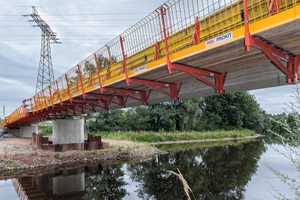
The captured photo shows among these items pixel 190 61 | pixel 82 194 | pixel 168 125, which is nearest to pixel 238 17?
pixel 190 61

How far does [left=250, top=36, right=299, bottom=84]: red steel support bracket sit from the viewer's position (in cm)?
495

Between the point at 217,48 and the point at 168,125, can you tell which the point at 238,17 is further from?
the point at 168,125

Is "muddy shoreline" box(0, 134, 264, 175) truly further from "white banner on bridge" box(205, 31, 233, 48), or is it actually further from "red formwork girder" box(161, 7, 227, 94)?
"white banner on bridge" box(205, 31, 233, 48)

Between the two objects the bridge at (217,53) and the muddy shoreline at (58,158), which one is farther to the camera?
the muddy shoreline at (58,158)

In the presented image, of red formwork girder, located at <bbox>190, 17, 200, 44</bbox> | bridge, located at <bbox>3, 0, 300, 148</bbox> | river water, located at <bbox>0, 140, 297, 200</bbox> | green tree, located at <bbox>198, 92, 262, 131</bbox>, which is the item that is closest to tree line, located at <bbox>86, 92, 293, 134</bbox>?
green tree, located at <bbox>198, 92, 262, 131</bbox>

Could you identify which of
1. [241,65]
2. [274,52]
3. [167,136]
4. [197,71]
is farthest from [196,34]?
[167,136]

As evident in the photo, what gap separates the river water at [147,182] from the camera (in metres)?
11.1

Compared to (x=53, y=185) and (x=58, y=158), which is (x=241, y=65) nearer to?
(x=53, y=185)

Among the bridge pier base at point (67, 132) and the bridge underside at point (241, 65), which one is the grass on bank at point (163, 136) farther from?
the bridge underside at point (241, 65)

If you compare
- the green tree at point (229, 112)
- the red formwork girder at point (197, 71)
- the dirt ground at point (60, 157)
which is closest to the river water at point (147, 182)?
the dirt ground at point (60, 157)

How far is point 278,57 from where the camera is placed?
19.3 ft

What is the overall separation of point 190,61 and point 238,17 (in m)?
1.68

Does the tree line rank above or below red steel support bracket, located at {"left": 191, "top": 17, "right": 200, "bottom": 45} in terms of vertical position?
below

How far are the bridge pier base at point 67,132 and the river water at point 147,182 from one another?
438cm
